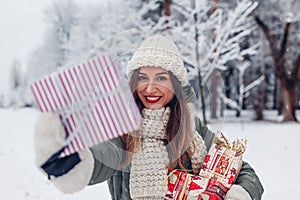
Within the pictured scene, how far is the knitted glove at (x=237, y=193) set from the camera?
107cm

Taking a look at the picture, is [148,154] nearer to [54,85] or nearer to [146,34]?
[146,34]

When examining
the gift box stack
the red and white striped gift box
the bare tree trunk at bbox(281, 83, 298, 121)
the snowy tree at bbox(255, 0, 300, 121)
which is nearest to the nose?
the red and white striped gift box

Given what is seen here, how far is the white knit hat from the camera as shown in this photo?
3.08 ft

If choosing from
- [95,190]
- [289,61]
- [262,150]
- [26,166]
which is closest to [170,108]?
[95,190]

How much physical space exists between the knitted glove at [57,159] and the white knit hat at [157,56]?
0.28 m

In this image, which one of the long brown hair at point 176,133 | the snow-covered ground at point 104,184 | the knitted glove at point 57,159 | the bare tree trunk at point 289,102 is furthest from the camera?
the bare tree trunk at point 289,102

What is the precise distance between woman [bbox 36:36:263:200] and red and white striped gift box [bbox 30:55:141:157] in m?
0.13

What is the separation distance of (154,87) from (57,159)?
36cm

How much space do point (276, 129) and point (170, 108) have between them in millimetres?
7590

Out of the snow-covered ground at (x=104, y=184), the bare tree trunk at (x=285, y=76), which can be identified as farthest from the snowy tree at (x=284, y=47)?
the snow-covered ground at (x=104, y=184)

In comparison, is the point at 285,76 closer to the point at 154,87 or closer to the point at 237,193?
the point at 237,193

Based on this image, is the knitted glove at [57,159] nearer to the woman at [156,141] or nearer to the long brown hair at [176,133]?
the woman at [156,141]

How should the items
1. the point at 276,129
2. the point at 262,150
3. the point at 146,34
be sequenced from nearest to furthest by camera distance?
the point at 146,34 → the point at 262,150 → the point at 276,129

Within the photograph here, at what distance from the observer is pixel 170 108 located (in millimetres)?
→ 1040
